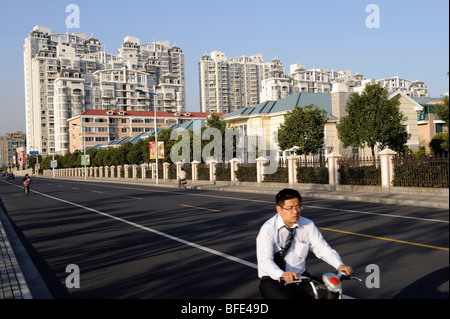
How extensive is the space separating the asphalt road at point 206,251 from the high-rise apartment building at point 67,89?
12975 centimetres

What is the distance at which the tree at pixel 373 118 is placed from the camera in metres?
31.7

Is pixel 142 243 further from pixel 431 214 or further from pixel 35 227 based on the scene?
pixel 431 214

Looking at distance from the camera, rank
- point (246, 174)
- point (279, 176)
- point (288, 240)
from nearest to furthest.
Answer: point (288, 240)
point (279, 176)
point (246, 174)

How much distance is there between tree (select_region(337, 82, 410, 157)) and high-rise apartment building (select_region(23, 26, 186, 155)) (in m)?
118

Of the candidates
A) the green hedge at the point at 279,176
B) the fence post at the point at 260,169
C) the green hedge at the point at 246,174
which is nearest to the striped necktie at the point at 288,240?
the green hedge at the point at 279,176

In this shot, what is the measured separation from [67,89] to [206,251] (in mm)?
145657

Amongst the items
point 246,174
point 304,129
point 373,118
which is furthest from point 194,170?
point 373,118

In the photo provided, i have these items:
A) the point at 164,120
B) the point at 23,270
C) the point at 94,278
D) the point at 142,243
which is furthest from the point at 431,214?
the point at 164,120

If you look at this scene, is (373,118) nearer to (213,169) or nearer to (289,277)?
(213,169)

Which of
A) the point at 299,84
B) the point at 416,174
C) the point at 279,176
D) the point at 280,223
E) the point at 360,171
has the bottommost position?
the point at 279,176

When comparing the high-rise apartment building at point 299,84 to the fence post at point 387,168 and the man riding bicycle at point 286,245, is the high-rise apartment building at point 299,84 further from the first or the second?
the man riding bicycle at point 286,245

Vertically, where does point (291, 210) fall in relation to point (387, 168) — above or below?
above

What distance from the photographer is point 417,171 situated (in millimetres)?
20766

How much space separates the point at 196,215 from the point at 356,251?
7658mm
